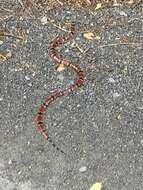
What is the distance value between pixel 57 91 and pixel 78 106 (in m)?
0.37

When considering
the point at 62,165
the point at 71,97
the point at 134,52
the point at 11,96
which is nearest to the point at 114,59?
the point at 134,52

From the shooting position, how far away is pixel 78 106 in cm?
709

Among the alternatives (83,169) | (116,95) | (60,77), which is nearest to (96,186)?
(83,169)

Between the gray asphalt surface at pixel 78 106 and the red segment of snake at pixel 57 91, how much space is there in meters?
0.06

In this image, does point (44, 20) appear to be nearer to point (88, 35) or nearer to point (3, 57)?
point (88, 35)

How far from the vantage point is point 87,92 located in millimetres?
7277

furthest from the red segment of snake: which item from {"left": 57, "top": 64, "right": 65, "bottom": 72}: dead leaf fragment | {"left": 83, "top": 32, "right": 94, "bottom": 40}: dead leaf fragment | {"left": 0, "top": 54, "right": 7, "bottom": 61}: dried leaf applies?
{"left": 0, "top": 54, "right": 7, "bottom": 61}: dried leaf

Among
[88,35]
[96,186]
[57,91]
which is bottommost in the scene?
[96,186]

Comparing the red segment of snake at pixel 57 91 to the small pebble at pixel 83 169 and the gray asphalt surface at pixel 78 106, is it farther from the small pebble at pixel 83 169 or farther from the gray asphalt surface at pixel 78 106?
the small pebble at pixel 83 169

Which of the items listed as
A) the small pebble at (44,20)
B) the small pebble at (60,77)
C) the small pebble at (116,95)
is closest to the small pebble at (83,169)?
the small pebble at (116,95)

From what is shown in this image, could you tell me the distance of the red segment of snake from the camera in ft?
22.3

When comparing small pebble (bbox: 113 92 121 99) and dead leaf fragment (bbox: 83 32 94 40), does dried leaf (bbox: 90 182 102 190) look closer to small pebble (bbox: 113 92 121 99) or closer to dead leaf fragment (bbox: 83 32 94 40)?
small pebble (bbox: 113 92 121 99)

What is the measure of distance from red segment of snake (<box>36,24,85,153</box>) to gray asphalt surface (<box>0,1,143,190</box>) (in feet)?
0.20

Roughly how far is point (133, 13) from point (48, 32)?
A: 1.24m
